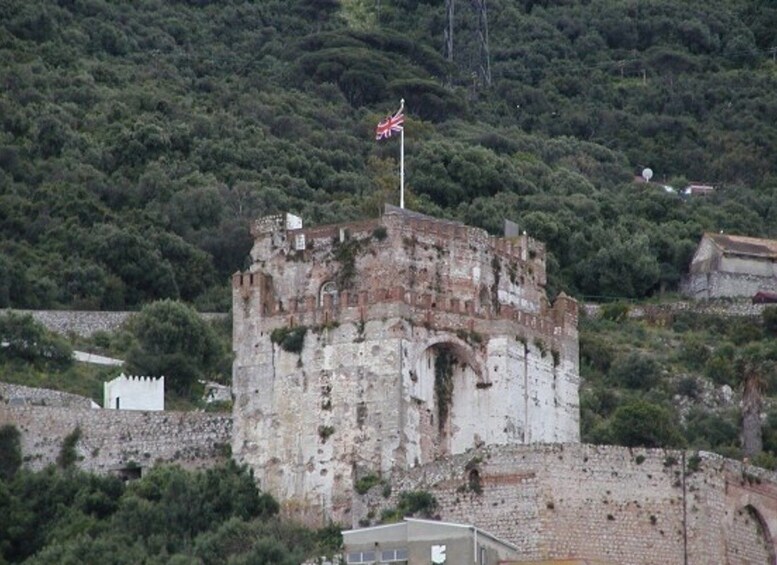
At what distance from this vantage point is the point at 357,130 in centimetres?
11019

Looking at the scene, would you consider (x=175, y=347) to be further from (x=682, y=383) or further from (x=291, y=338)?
(x=291, y=338)

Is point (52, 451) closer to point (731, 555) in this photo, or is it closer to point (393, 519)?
point (393, 519)

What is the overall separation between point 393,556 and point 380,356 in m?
6.59

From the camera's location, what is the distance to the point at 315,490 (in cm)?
6525

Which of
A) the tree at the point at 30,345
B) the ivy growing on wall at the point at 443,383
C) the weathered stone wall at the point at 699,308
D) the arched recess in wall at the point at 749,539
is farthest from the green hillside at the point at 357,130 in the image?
the arched recess in wall at the point at 749,539

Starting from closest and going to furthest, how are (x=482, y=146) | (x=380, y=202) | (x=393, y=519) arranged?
1. (x=393, y=519)
2. (x=380, y=202)
3. (x=482, y=146)

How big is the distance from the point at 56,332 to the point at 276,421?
66.2 ft

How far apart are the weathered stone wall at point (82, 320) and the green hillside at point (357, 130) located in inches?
72.6

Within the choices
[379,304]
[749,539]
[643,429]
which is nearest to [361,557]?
[379,304]

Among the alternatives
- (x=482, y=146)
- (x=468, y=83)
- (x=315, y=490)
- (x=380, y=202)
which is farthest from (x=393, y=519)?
(x=468, y=83)

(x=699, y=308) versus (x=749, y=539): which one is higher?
(x=699, y=308)


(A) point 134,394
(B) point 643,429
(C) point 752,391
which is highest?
(C) point 752,391

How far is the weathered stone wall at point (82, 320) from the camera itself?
284 feet

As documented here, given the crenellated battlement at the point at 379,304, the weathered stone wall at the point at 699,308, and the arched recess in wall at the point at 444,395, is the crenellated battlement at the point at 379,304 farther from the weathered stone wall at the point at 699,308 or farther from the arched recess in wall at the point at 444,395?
the weathered stone wall at the point at 699,308
